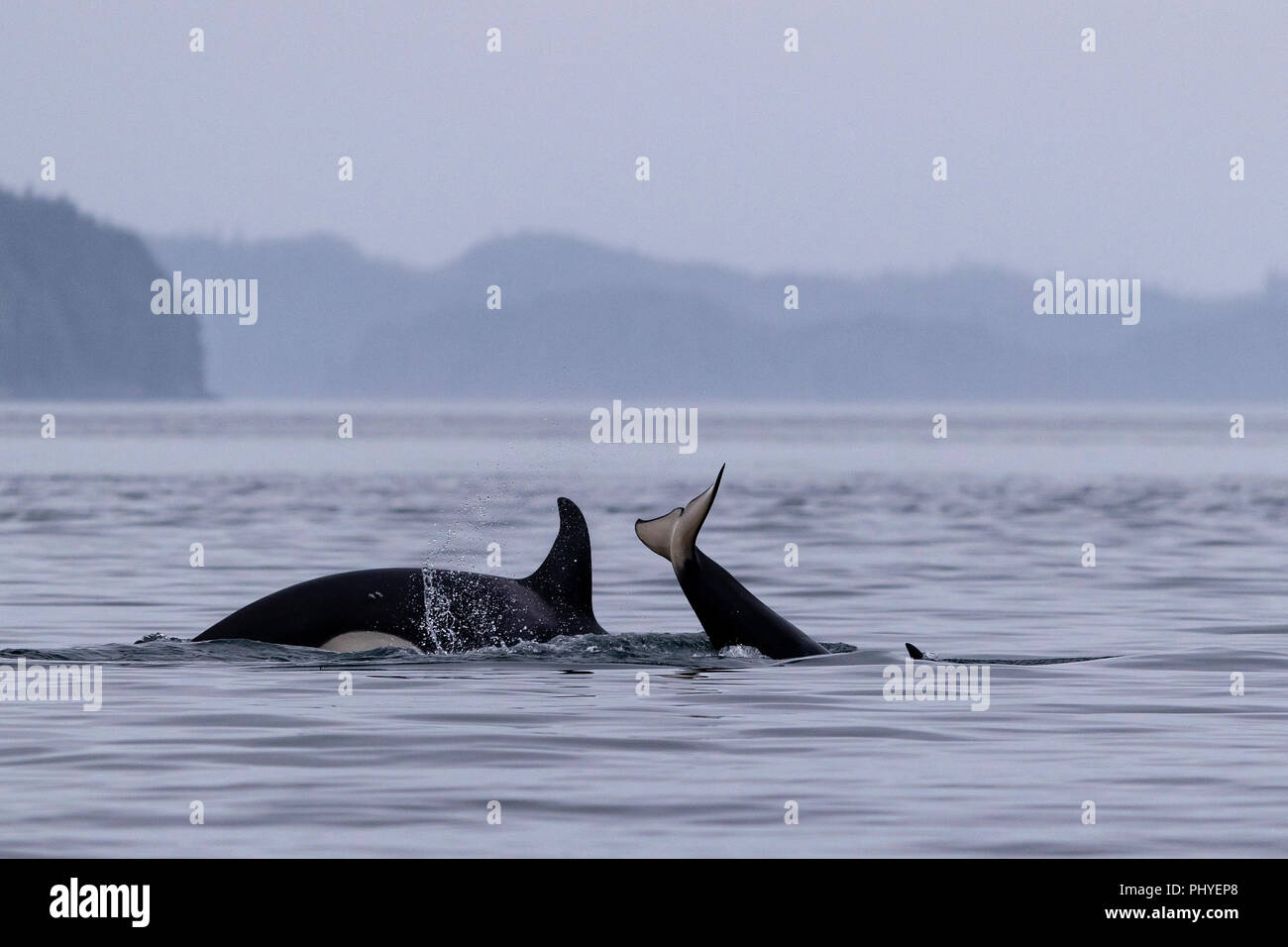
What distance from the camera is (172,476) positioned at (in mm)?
59188

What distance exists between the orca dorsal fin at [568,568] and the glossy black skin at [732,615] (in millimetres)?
912

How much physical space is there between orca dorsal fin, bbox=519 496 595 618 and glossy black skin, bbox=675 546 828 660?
0.91 metres

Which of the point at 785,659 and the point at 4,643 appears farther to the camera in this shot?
the point at 4,643

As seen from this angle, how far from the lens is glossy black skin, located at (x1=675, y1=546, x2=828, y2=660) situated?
1662cm

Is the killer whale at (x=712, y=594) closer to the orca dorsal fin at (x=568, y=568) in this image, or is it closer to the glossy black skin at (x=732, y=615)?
the glossy black skin at (x=732, y=615)

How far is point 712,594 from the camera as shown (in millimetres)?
16844

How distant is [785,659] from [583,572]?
1.95 m

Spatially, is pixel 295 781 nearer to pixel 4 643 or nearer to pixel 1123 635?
pixel 4 643

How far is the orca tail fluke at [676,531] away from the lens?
16.0 m

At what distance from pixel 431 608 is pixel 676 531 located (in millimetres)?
2415

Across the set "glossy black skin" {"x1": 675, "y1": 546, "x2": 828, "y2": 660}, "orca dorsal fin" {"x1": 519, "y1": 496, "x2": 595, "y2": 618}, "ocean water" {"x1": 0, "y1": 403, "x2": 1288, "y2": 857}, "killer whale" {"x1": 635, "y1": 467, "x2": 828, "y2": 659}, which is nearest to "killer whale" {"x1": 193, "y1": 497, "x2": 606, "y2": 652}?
"orca dorsal fin" {"x1": 519, "y1": 496, "x2": 595, "y2": 618}

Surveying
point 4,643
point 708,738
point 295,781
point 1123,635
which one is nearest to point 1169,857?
point 708,738
